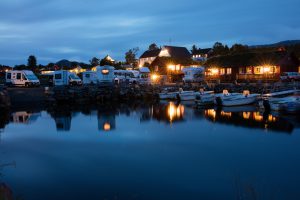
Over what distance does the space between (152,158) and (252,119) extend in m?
14.2

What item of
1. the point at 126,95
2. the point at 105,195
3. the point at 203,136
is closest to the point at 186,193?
the point at 105,195

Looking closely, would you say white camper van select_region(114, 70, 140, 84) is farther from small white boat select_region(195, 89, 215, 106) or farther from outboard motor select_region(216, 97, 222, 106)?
outboard motor select_region(216, 97, 222, 106)

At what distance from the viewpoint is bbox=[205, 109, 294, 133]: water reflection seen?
2299cm

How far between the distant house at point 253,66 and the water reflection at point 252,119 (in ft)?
55.5

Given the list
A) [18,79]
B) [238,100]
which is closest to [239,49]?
[238,100]

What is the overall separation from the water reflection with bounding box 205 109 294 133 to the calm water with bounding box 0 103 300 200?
0.07 m

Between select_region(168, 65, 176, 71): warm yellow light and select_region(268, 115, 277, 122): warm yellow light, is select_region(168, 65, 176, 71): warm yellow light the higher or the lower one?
the higher one

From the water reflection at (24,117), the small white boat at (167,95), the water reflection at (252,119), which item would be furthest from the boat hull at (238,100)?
the water reflection at (24,117)

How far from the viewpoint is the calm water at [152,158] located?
1088 centimetres

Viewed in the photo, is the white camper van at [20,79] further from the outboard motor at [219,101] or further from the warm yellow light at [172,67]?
the warm yellow light at [172,67]

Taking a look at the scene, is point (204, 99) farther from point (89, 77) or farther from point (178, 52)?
point (178, 52)

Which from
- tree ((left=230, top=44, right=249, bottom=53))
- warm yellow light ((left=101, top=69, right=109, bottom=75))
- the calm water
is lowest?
the calm water

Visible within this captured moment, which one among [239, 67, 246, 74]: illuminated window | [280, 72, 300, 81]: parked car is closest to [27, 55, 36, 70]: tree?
[239, 67, 246, 74]: illuminated window

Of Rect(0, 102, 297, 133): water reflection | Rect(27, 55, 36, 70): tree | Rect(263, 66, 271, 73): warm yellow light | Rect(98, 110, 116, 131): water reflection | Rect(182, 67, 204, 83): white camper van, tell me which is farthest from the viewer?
Rect(27, 55, 36, 70): tree
